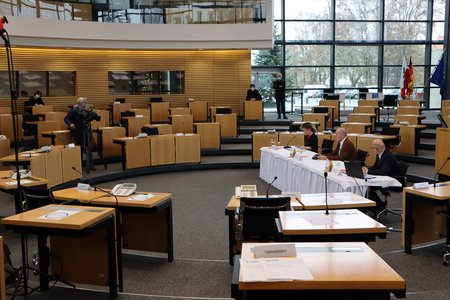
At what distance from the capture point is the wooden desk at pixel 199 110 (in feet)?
64.3

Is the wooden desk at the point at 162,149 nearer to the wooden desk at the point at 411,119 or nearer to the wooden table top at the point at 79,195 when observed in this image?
the wooden desk at the point at 411,119

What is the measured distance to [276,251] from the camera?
302 centimetres

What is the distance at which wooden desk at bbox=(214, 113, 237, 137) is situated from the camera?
1670 centimetres

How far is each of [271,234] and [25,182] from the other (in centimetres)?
424

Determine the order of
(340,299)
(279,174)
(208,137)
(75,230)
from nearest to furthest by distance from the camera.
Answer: (340,299), (75,230), (279,174), (208,137)

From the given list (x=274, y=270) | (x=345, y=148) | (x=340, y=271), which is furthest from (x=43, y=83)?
(x=340, y=271)

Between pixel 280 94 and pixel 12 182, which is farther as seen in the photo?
pixel 280 94

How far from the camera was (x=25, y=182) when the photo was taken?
307 inches

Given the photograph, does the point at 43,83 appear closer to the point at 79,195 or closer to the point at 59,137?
the point at 59,137

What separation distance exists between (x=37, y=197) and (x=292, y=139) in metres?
8.31

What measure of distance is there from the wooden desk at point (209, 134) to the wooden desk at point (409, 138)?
517 centimetres

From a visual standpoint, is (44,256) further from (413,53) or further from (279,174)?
(413,53)

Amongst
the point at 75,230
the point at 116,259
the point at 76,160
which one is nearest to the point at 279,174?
the point at 76,160

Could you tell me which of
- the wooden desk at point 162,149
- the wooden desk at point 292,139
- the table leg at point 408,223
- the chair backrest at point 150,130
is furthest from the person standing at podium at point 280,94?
the table leg at point 408,223
